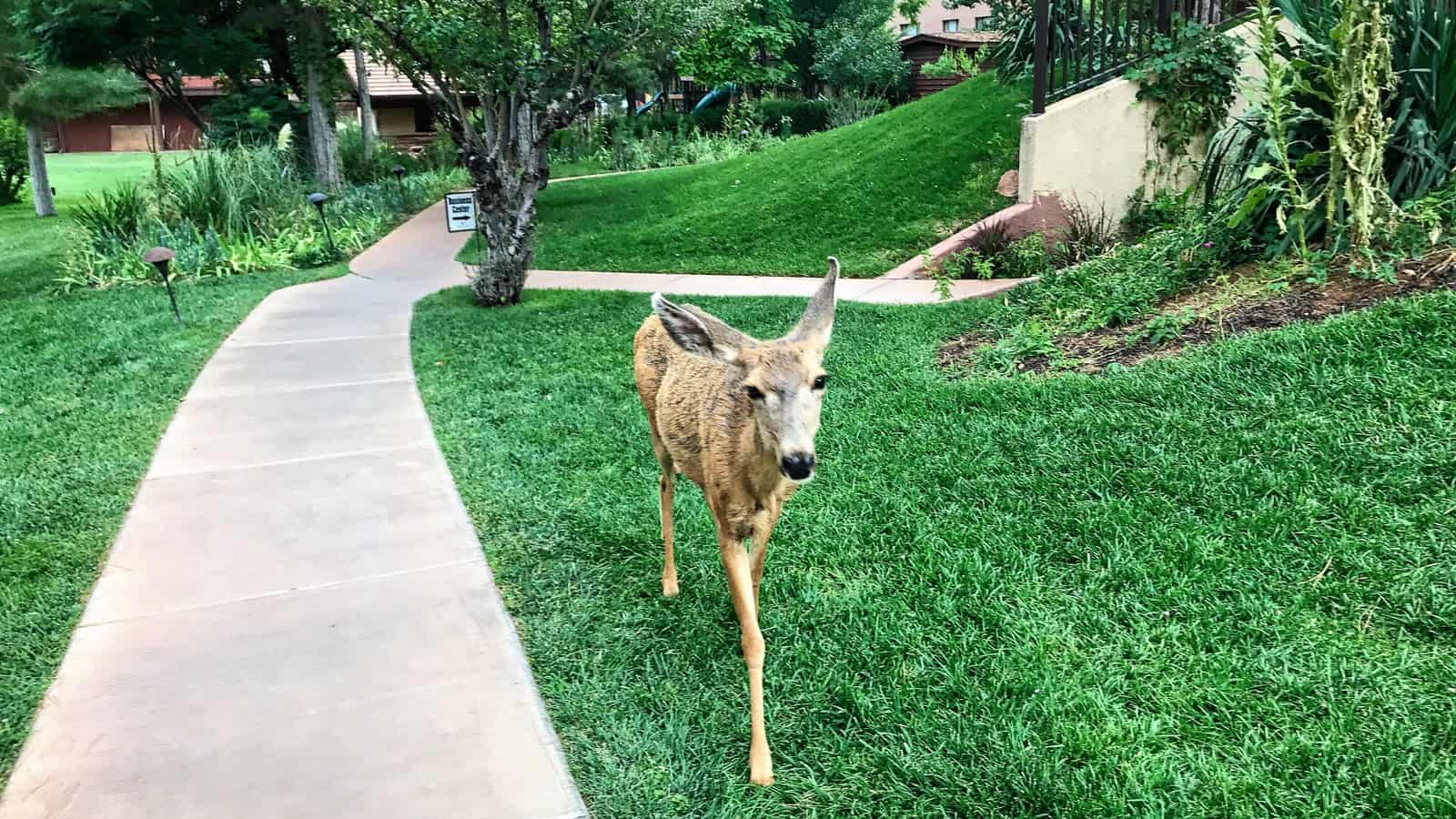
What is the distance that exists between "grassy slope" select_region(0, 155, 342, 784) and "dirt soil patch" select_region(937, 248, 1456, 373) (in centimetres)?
490

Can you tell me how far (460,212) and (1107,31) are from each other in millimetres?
6916

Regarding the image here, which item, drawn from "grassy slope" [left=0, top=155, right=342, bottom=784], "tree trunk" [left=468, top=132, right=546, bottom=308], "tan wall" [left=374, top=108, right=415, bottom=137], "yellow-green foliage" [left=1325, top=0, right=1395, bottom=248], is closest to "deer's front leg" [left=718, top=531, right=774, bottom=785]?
"grassy slope" [left=0, top=155, right=342, bottom=784]

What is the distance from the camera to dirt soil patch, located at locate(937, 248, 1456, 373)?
4.93 metres

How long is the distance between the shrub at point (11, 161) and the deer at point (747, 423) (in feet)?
89.9

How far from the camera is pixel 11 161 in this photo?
23938 mm

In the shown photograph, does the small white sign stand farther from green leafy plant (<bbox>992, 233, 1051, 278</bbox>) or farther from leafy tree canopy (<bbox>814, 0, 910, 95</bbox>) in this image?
leafy tree canopy (<bbox>814, 0, 910, 95</bbox>)

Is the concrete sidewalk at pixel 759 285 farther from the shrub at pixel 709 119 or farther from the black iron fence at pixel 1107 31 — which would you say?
the shrub at pixel 709 119

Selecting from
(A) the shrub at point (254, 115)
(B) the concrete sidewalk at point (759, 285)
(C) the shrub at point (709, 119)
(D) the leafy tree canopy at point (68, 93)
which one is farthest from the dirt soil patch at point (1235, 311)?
(C) the shrub at point (709, 119)

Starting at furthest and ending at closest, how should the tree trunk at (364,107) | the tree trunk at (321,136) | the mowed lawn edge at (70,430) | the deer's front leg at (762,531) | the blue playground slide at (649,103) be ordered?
1. the blue playground slide at (649,103)
2. the tree trunk at (364,107)
3. the tree trunk at (321,136)
4. the mowed lawn edge at (70,430)
5. the deer's front leg at (762,531)

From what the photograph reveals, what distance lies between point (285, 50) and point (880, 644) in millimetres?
22135

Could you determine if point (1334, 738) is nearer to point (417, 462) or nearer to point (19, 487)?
point (417, 462)

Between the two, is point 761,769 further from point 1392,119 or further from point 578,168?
point 578,168

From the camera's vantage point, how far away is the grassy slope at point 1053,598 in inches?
105

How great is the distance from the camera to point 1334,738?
8.66 ft
